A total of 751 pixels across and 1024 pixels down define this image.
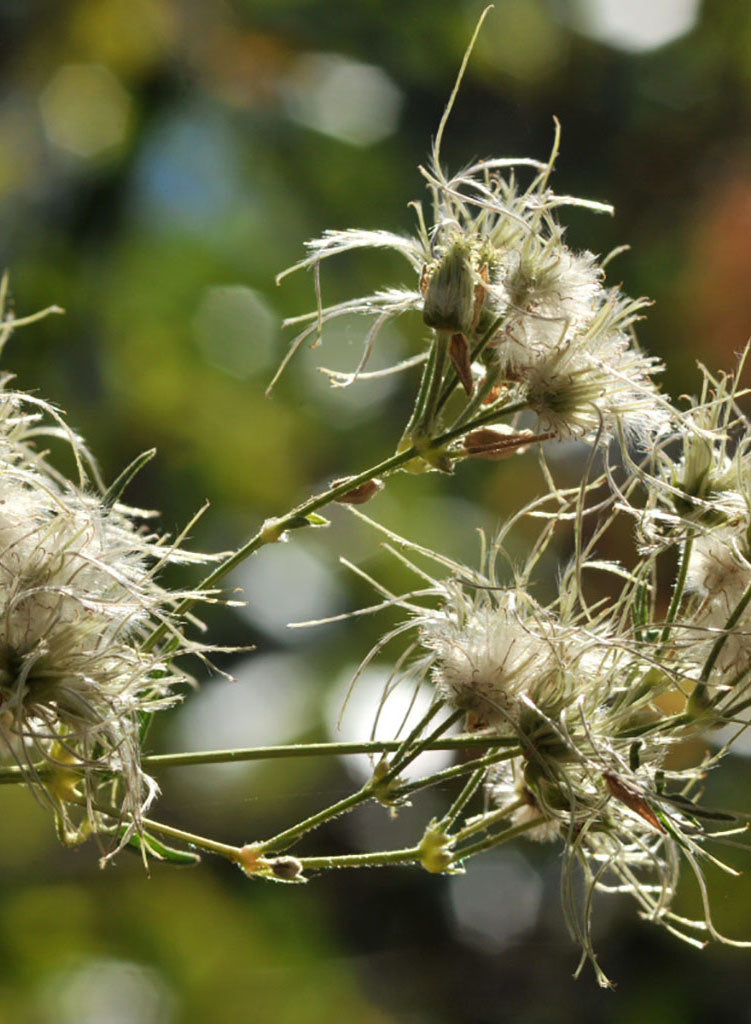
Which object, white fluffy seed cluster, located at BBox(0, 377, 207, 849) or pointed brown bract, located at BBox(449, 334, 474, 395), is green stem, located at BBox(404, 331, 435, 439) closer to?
pointed brown bract, located at BBox(449, 334, 474, 395)

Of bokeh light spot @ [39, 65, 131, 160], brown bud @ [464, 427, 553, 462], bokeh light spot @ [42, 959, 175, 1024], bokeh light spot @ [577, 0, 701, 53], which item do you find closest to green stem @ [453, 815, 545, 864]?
brown bud @ [464, 427, 553, 462]

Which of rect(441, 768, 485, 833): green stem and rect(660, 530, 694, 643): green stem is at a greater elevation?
rect(660, 530, 694, 643): green stem

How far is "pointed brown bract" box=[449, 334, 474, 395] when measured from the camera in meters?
0.86

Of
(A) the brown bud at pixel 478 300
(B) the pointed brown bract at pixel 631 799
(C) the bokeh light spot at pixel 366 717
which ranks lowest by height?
(C) the bokeh light spot at pixel 366 717

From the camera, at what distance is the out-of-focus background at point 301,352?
2.64 m

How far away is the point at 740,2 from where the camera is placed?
11.9 feet

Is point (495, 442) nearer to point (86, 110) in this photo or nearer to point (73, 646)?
point (73, 646)

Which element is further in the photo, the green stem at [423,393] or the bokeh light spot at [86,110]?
the bokeh light spot at [86,110]

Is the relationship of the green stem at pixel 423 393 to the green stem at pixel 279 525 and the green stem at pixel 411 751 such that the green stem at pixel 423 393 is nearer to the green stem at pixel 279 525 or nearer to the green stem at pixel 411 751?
the green stem at pixel 279 525

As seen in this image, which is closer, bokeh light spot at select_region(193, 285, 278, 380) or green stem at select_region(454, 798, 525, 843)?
green stem at select_region(454, 798, 525, 843)

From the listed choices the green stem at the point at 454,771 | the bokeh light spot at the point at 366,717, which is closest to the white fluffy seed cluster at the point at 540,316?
the green stem at the point at 454,771

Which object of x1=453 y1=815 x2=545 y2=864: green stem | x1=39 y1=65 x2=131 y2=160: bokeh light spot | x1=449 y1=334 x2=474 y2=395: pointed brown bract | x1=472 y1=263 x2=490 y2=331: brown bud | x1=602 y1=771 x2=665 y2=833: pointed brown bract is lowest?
x1=39 y1=65 x2=131 y2=160: bokeh light spot

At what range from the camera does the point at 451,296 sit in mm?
876

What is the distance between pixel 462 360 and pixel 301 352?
88.2 inches
